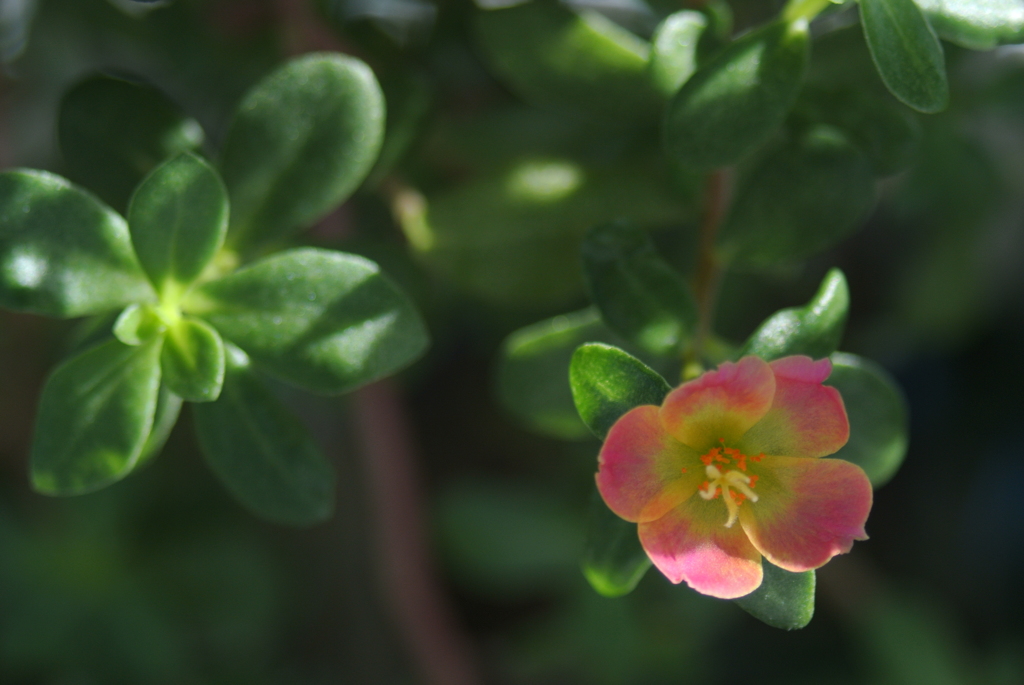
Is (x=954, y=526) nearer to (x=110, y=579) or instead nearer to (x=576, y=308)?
(x=576, y=308)

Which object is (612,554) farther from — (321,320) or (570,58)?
(570,58)

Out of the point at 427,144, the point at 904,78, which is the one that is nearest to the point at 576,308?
the point at 427,144

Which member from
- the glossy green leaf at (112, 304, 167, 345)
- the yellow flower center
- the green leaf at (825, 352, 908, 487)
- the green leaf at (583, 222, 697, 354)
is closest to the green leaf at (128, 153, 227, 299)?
the glossy green leaf at (112, 304, 167, 345)

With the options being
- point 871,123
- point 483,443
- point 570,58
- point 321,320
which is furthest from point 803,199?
point 483,443

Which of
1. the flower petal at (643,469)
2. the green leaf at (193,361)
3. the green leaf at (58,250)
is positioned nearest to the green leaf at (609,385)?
the flower petal at (643,469)

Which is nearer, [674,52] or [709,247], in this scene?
[674,52]

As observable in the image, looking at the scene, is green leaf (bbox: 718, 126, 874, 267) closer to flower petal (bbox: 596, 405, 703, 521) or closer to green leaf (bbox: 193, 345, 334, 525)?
flower petal (bbox: 596, 405, 703, 521)
